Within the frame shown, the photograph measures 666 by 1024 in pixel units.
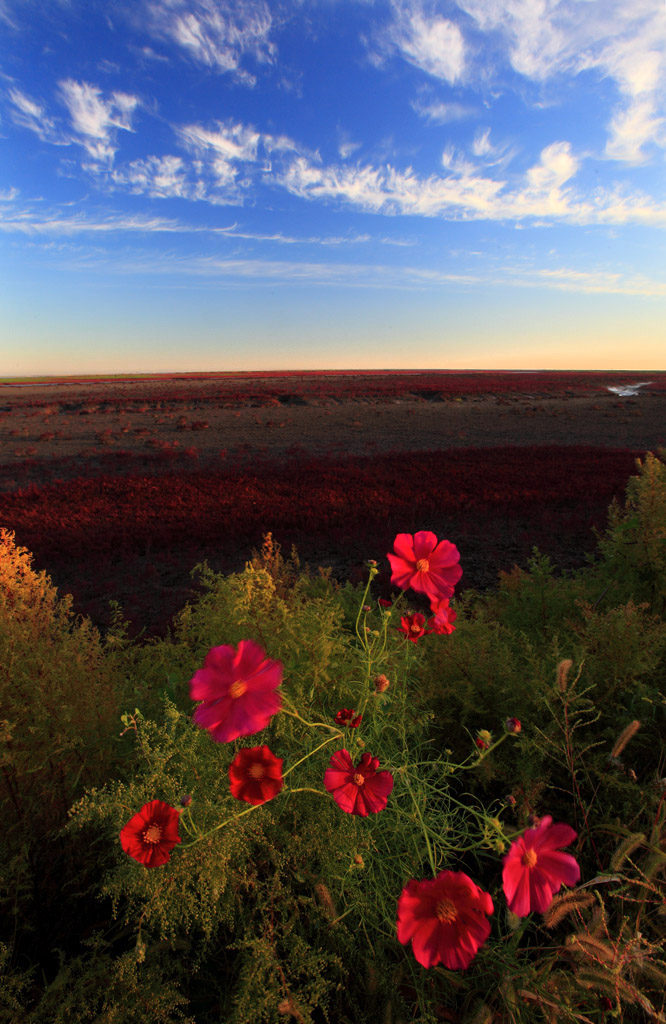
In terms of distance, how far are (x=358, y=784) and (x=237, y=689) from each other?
1.12 feet

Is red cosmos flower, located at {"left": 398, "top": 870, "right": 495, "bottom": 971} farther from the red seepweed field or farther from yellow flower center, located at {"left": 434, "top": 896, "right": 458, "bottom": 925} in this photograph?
the red seepweed field

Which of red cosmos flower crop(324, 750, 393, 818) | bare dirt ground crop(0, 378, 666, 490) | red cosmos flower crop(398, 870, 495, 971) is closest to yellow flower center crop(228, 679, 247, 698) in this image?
red cosmos flower crop(324, 750, 393, 818)

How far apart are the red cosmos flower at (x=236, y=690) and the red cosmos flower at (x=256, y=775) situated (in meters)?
0.05

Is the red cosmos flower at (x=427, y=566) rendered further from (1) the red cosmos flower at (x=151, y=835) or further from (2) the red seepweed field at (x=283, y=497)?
(2) the red seepweed field at (x=283, y=497)

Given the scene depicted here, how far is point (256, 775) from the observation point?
0.94m

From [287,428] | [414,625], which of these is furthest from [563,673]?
[287,428]

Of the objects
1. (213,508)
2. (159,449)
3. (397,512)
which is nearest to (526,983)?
(397,512)

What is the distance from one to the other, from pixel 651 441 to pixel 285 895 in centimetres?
2118

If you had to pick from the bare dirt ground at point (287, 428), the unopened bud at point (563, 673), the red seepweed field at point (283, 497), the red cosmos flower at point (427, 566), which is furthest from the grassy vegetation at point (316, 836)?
the bare dirt ground at point (287, 428)

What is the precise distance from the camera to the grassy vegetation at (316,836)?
1012 mm

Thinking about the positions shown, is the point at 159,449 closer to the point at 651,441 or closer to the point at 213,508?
the point at 213,508

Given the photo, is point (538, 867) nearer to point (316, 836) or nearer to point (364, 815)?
point (364, 815)

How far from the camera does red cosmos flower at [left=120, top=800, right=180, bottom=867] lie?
889mm

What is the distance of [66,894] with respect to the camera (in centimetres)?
135
